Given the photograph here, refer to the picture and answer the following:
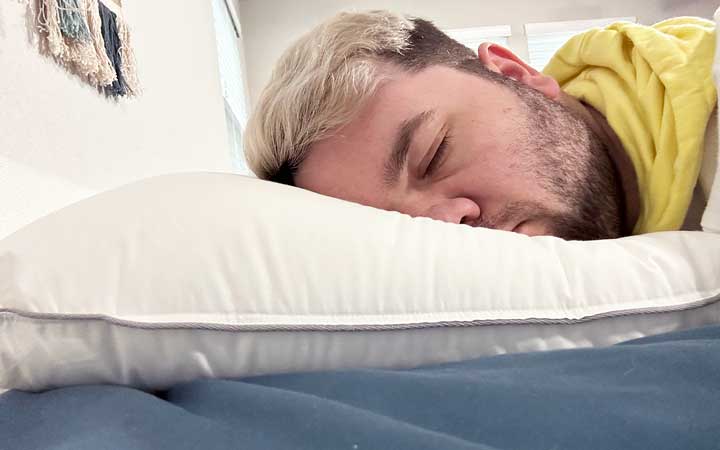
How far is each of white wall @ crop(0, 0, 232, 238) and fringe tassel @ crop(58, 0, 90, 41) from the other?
0.22 feet

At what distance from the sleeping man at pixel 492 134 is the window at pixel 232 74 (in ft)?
6.26

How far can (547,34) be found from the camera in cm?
420

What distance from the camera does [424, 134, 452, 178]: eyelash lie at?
0.88 metres

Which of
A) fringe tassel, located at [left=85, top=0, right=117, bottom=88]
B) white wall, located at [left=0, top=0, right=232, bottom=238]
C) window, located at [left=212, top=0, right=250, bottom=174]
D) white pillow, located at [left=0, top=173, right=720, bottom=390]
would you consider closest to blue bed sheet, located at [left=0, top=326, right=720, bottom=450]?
white pillow, located at [left=0, top=173, right=720, bottom=390]

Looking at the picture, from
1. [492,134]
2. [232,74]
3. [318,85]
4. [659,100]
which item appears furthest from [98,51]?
[232,74]

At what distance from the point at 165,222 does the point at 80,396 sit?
162 mm

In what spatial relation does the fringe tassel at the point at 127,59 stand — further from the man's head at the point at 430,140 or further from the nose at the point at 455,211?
the nose at the point at 455,211

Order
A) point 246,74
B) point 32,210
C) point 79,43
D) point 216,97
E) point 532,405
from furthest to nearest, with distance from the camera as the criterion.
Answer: point 246,74, point 216,97, point 79,43, point 32,210, point 532,405

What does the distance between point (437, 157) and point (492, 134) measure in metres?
0.09

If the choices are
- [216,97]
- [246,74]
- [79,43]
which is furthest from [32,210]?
[246,74]

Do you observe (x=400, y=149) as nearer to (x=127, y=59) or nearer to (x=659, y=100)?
(x=659, y=100)

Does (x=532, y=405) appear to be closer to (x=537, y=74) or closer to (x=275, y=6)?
(x=537, y=74)

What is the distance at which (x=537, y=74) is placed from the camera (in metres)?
1.12

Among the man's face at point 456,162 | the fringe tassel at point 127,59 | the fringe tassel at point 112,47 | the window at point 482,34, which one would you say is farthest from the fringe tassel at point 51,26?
the window at point 482,34
